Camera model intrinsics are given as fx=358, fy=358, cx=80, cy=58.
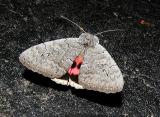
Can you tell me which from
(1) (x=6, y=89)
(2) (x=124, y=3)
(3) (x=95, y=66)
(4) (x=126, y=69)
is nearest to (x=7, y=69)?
(1) (x=6, y=89)

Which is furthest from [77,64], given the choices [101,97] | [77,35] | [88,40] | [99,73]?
[77,35]

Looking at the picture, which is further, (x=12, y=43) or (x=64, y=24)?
(x=64, y=24)

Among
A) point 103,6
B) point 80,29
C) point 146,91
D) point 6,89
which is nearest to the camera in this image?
point 6,89

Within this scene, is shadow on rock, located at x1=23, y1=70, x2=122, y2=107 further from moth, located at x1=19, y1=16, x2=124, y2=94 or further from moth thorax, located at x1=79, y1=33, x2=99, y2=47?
moth thorax, located at x1=79, y1=33, x2=99, y2=47

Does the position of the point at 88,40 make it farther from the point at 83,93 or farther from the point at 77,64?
the point at 83,93

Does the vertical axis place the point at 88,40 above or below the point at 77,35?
above

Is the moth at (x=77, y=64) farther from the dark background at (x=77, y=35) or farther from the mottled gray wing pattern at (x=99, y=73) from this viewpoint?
the dark background at (x=77, y=35)

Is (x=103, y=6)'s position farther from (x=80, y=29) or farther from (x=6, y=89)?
(x=6, y=89)

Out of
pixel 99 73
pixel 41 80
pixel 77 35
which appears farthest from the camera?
pixel 77 35
